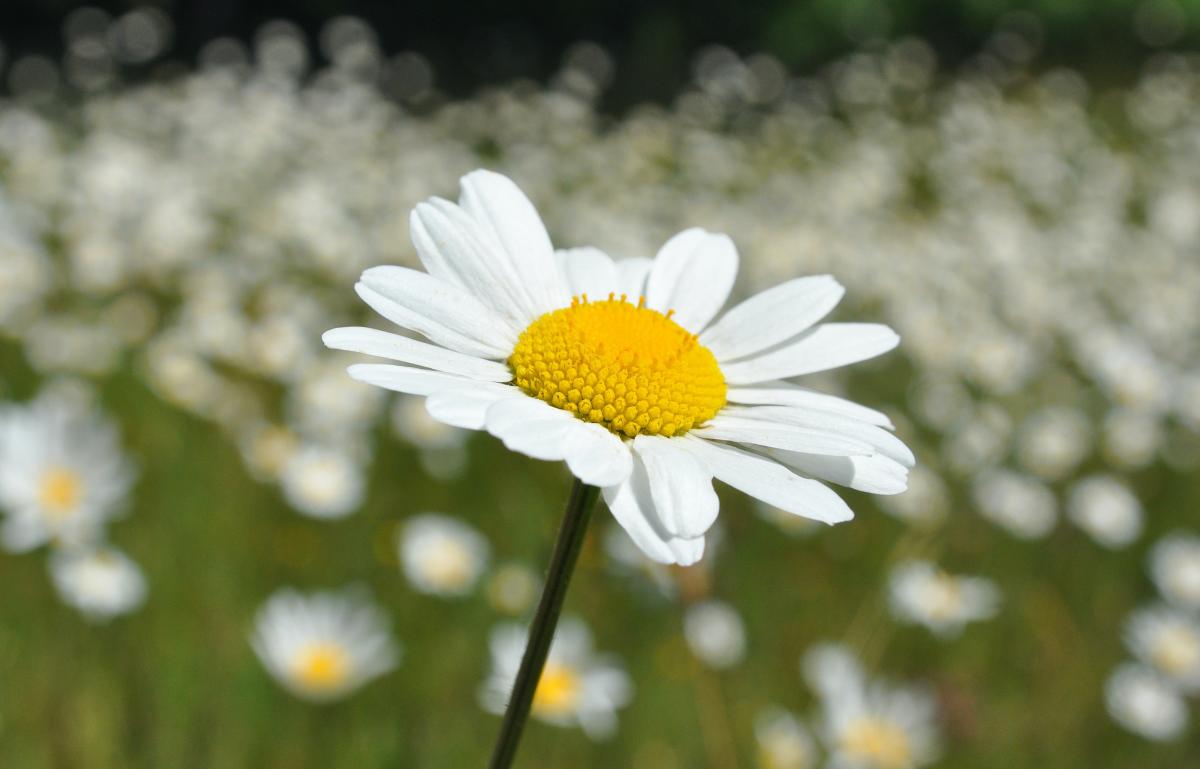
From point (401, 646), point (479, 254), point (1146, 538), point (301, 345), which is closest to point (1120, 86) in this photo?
point (1146, 538)

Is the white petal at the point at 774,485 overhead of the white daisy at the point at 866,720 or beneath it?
overhead

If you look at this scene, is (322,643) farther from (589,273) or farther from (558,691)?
(589,273)

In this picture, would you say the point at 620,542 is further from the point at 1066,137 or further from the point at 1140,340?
the point at 1066,137

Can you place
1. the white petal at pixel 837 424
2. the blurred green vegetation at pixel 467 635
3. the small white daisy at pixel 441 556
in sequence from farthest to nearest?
the small white daisy at pixel 441 556 → the blurred green vegetation at pixel 467 635 → the white petal at pixel 837 424

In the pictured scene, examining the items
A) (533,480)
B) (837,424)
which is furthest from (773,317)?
(533,480)

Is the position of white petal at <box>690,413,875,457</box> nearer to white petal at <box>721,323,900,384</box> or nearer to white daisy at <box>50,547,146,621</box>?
white petal at <box>721,323,900,384</box>

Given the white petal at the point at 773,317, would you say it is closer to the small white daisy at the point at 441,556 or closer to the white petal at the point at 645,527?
the white petal at the point at 645,527

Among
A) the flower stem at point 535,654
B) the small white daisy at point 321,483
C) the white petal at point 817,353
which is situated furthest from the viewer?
the small white daisy at point 321,483

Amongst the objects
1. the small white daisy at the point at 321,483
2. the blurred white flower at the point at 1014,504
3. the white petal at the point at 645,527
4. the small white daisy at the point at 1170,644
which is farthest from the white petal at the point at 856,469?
the blurred white flower at the point at 1014,504
